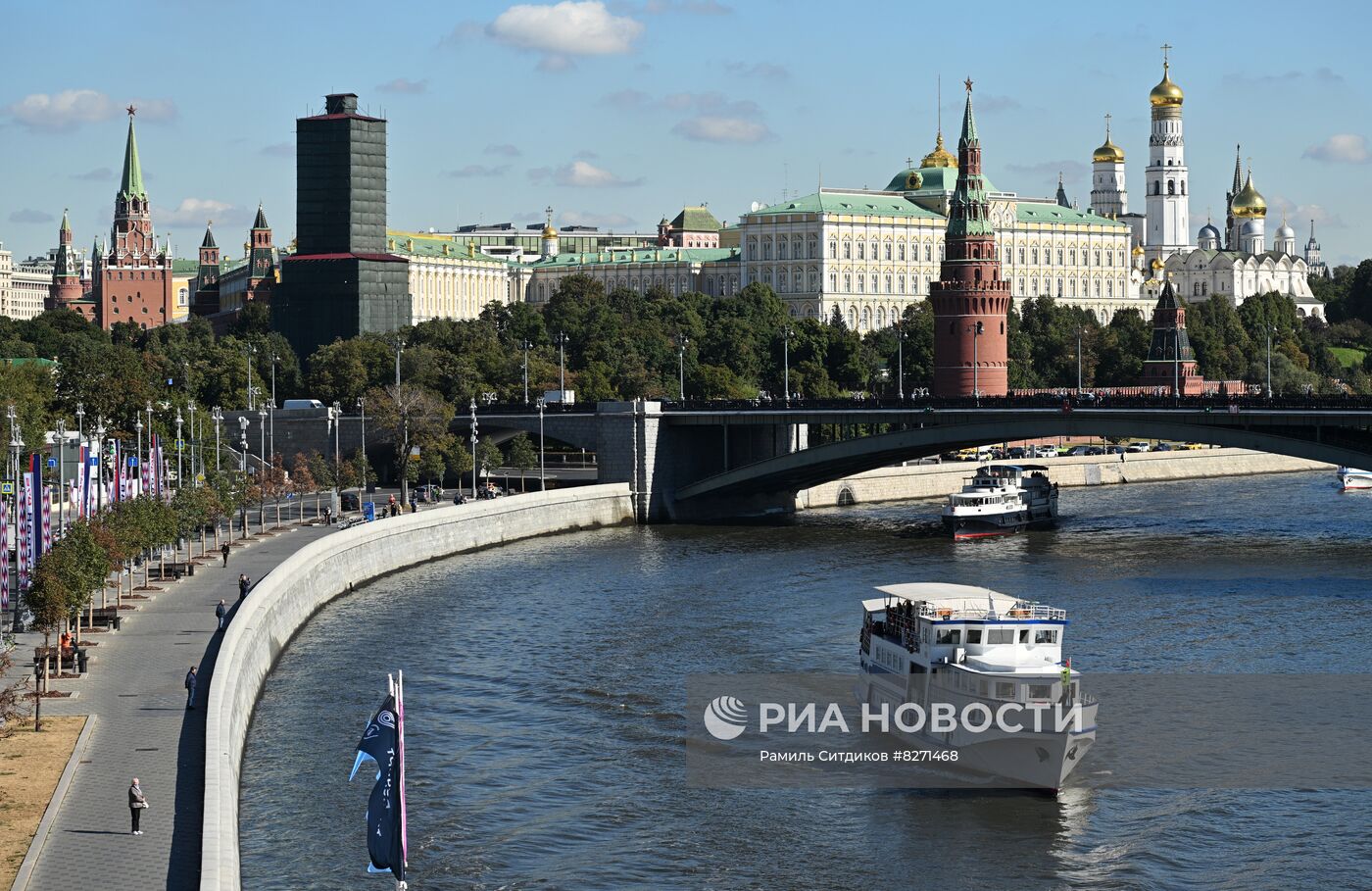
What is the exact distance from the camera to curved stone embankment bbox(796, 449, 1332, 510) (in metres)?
99.8

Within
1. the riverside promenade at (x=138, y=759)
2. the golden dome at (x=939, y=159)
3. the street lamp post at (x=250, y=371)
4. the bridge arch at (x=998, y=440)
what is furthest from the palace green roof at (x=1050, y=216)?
the riverside promenade at (x=138, y=759)

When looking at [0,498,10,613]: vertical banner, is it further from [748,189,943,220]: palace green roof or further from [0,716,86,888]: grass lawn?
[748,189,943,220]: palace green roof

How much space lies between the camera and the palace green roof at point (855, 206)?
18262 centimetres

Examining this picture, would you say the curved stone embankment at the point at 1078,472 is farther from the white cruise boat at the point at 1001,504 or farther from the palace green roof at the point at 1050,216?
the palace green roof at the point at 1050,216

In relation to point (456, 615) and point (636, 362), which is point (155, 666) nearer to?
point (456, 615)

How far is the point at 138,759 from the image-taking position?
118 ft

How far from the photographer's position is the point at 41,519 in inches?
1951

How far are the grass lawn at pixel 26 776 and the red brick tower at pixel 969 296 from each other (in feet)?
288

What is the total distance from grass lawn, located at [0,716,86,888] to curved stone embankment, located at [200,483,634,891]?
7.75 ft

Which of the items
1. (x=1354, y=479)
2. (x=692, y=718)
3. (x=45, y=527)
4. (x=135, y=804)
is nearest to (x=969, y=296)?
(x=1354, y=479)

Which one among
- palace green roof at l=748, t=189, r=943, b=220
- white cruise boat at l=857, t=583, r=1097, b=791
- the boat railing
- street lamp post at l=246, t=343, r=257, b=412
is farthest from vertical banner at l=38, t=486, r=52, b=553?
palace green roof at l=748, t=189, r=943, b=220

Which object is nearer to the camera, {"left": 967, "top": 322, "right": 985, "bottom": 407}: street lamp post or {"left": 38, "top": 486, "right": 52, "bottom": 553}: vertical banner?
{"left": 38, "top": 486, "right": 52, "bottom": 553}: vertical banner

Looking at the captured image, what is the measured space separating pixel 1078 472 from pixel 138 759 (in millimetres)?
82582

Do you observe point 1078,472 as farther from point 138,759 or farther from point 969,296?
point 138,759
